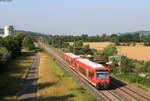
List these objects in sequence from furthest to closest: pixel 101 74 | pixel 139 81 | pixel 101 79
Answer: pixel 139 81, pixel 101 74, pixel 101 79

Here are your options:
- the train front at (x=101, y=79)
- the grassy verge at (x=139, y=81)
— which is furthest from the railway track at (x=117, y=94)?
the grassy verge at (x=139, y=81)

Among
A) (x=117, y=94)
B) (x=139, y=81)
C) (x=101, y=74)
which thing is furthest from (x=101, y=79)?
(x=139, y=81)

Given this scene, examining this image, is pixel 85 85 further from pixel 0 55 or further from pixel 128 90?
pixel 0 55

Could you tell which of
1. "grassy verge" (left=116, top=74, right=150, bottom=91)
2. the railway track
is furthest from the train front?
"grassy verge" (left=116, top=74, right=150, bottom=91)

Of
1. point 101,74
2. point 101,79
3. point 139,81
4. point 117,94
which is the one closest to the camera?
point 117,94

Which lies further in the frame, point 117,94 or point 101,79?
point 101,79

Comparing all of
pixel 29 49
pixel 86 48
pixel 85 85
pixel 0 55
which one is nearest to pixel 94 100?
pixel 85 85

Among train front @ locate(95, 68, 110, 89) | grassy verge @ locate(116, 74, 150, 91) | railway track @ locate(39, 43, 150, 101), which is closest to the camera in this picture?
railway track @ locate(39, 43, 150, 101)

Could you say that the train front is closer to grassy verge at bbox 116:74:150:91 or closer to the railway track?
the railway track

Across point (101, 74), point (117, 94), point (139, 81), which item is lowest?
point (139, 81)

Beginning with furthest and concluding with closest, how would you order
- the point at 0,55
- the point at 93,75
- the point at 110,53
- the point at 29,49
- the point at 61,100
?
the point at 29,49 → the point at 110,53 → the point at 0,55 → the point at 93,75 → the point at 61,100

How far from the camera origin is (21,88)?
3419 cm

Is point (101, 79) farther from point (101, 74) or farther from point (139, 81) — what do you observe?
point (139, 81)

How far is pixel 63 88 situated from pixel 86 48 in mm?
68404
